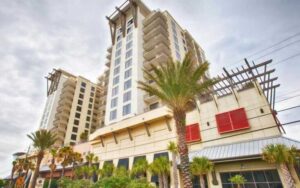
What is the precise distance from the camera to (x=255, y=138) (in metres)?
21.5

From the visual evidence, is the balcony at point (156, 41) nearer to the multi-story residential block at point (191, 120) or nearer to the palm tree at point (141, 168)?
the multi-story residential block at point (191, 120)

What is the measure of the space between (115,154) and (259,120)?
25.8 m

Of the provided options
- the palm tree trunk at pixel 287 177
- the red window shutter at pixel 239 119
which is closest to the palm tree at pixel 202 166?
the red window shutter at pixel 239 119

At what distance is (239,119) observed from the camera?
23.2 meters

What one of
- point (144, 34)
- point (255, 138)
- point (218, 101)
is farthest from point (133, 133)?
point (144, 34)

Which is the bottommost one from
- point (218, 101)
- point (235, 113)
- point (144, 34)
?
point (235, 113)

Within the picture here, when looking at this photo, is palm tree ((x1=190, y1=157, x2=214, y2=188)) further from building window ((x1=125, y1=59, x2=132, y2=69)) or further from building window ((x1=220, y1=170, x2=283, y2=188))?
building window ((x1=125, y1=59, x2=132, y2=69))

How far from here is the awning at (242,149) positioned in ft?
62.9

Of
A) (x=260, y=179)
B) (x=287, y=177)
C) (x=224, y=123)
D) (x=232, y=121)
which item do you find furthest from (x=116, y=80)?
(x=287, y=177)

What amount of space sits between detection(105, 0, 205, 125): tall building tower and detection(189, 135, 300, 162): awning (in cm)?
1864

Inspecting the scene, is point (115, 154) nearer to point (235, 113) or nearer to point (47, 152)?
point (235, 113)

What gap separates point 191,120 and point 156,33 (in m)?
29.2

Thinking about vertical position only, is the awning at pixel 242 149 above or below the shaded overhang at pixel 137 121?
below

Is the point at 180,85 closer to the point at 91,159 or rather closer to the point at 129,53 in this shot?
the point at 91,159
